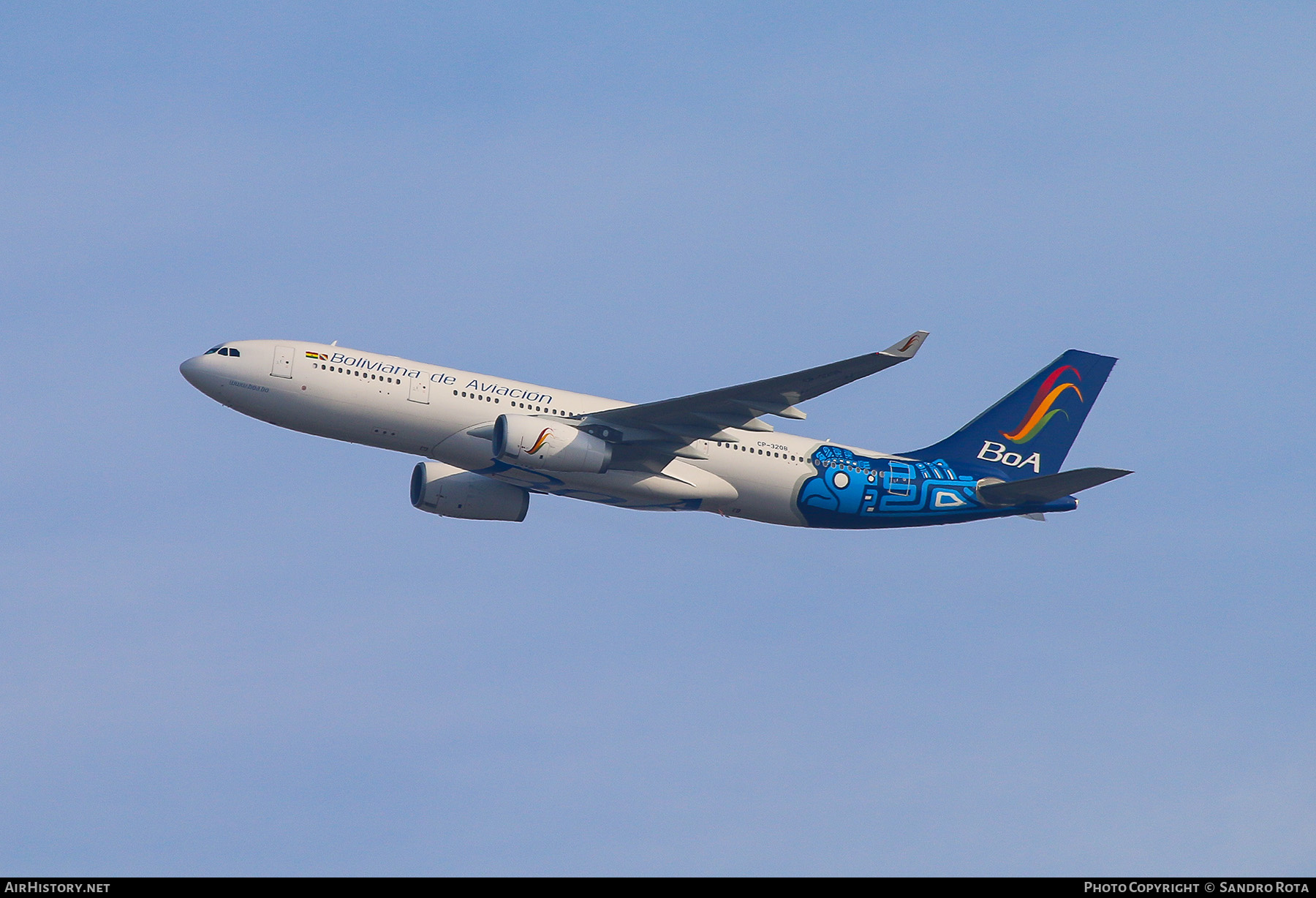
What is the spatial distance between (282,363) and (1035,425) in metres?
27.3

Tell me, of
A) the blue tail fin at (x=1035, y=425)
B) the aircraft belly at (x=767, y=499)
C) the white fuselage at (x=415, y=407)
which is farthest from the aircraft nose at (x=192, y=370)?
the blue tail fin at (x=1035, y=425)

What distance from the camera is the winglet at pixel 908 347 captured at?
132 feet

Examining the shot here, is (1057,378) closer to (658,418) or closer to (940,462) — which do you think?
(940,462)

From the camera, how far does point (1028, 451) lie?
177ft

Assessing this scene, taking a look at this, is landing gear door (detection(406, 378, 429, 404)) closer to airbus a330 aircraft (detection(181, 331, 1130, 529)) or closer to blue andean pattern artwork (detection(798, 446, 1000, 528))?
airbus a330 aircraft (detection(181, 331, 1130, 529))

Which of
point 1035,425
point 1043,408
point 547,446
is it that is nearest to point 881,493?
point 1035,425

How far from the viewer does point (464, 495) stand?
165 ft

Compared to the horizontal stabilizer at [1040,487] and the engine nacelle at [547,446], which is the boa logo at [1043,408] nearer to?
the horizontal stabilizer at [1040,487]

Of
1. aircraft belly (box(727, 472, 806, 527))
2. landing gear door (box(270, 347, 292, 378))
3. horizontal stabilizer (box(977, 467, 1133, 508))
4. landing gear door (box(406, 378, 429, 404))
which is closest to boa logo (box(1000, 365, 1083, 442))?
horizontal stabilizer (box(977, 467, 1133, 508))

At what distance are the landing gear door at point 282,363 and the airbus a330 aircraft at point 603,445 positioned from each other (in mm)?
41

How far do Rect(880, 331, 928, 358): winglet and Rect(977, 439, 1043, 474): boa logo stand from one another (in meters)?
13.6

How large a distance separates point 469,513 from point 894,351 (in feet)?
56.5

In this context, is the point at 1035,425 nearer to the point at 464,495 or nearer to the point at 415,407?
the point at 464,495

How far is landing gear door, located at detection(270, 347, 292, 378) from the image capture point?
4538 cm
